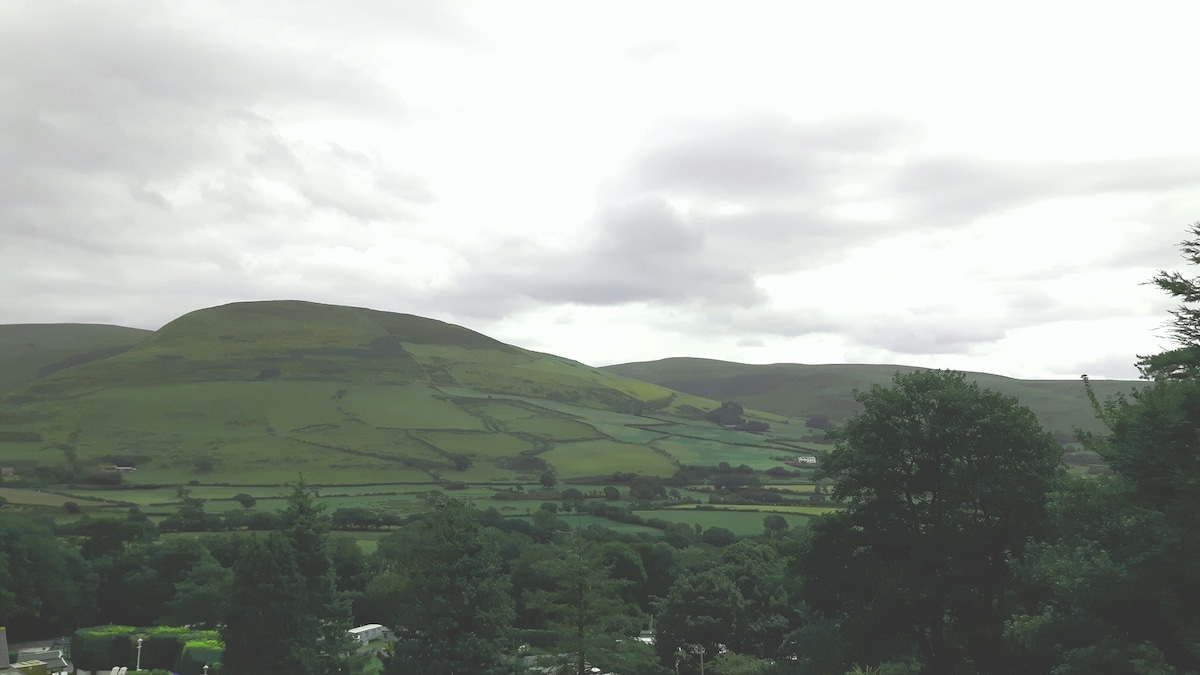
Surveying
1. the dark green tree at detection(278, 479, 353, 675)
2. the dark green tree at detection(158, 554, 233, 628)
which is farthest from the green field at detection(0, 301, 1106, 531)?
the dark green tree at detection(278, 479, 353, 675)

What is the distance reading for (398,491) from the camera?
122 meters

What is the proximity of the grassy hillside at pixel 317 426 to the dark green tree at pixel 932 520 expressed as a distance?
104 meters

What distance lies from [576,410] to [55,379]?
105 m

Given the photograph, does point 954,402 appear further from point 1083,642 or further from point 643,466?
point 643,466

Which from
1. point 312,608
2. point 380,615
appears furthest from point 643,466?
point 312,608

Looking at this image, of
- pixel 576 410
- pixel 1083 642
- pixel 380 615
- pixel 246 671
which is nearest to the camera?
pixel 1083 642

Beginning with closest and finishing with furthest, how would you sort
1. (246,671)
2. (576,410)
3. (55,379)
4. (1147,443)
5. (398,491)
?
(1147,443) → (246,671) → (398,491) → (55,379) → (576,410)

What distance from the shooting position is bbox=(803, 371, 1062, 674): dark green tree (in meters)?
28.5

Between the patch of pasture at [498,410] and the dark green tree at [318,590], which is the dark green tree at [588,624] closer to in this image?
the dark green tree at [318,590]

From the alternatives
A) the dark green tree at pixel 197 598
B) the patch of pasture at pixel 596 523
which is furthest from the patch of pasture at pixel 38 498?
the patch of pasture at pixel 596 523

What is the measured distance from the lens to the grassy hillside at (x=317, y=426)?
132875mm

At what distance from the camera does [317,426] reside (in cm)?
15250

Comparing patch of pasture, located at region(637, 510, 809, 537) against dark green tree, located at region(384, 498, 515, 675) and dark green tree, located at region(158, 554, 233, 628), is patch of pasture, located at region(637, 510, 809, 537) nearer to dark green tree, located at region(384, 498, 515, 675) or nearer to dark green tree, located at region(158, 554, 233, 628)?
dark green tree, located at region(158, 554, 233, 628)

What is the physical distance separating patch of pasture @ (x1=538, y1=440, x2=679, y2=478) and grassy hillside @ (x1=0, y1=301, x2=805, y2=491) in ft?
1.12
